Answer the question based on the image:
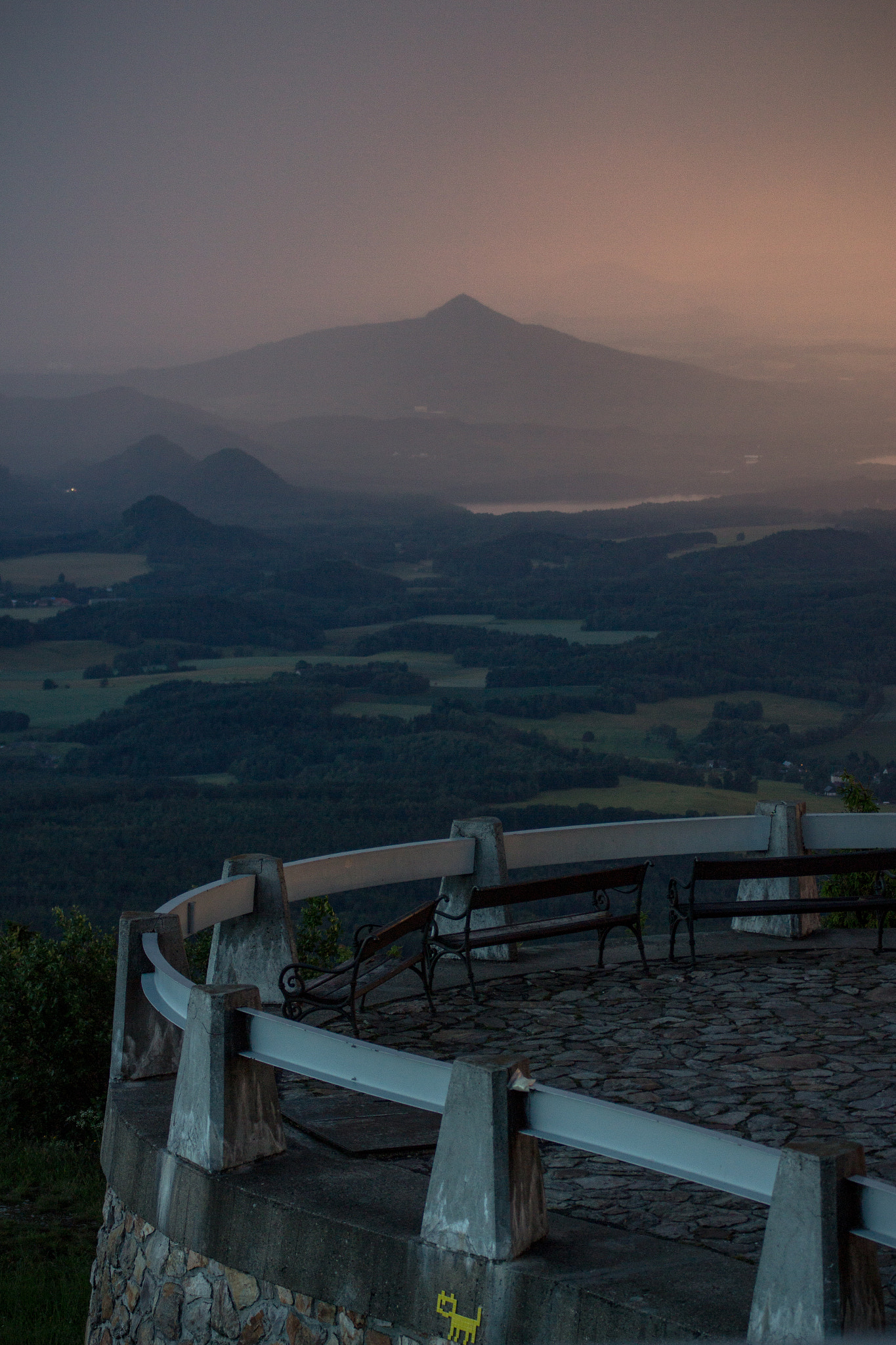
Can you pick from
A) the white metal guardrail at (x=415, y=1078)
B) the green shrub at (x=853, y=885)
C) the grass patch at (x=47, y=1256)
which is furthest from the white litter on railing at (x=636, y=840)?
the grass patch at (x=47, y=1256)

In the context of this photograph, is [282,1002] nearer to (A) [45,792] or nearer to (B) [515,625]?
(A) [45,792]

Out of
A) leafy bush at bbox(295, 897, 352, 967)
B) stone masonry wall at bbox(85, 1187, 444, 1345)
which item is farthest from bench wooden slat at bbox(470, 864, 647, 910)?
leafy bush at bbox(295, 897, 352, 967)

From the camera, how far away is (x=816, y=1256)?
3.26 meters

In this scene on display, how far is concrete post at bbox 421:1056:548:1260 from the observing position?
12.8 feet

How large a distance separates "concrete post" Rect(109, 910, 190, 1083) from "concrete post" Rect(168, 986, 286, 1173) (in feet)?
3.28

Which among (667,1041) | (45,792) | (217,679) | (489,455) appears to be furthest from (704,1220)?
(489,455)

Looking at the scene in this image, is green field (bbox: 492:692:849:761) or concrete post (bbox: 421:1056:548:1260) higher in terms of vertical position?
concrete post (bbox: 421:1056:548:1260)

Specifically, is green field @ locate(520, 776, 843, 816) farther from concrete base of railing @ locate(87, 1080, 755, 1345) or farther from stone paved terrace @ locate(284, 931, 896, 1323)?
concrete base of railing @ locate(87, 1080, 755, 1345)

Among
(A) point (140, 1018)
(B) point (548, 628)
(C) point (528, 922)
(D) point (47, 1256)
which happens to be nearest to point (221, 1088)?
(A) point (140, 1018)

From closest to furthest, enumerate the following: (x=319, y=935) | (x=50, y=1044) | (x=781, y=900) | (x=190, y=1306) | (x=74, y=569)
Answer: (x=190, y=1306)
(x=781, y=900)
(x=50, y=1044)
(x=319, y=935)
(x=74, y=569)

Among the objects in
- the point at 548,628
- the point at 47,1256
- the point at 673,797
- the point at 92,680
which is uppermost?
the point at 47,1256

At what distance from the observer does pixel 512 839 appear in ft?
28.9

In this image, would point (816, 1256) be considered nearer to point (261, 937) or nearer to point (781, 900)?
point (261, 937)

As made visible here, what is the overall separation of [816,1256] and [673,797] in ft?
277
